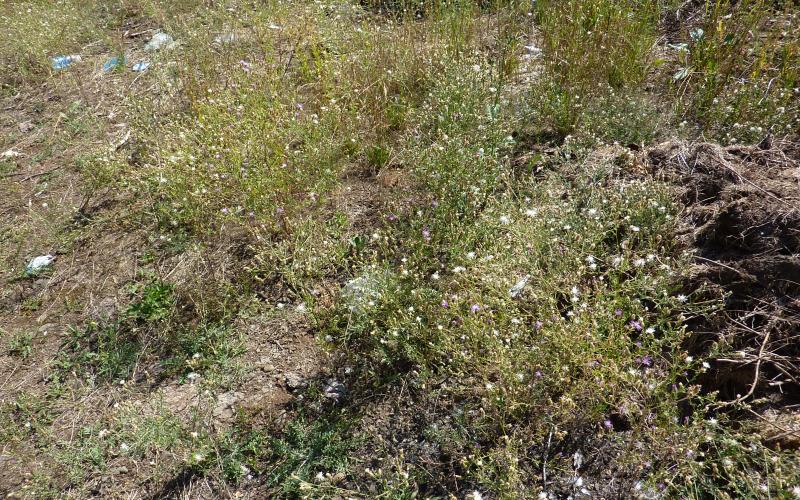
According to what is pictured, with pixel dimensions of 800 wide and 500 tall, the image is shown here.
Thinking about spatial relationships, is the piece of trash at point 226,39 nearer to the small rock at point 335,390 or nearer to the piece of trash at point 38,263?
the piece of trash at point 38,263

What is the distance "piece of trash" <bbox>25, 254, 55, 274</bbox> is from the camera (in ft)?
12.2

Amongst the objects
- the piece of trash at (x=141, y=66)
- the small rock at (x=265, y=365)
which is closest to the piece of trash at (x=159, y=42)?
the piece of trash at (x=141, y=66)

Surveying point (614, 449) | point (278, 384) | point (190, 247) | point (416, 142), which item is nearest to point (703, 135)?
point (416, 142)

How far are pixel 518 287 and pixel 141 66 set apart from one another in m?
4.46

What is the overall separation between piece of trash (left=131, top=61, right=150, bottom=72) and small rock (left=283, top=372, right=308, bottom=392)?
3.83m

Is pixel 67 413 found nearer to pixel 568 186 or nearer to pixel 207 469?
pixel 207 469

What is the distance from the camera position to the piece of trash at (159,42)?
17.6 ft

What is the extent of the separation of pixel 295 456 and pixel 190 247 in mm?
1693

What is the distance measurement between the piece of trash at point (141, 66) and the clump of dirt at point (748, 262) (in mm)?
Result: 4737

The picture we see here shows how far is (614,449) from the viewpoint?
2301 mm

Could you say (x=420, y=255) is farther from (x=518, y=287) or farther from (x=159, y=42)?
(x=159, y=42)

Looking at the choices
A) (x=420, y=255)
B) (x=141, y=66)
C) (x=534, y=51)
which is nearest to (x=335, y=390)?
(x=420, y=255)

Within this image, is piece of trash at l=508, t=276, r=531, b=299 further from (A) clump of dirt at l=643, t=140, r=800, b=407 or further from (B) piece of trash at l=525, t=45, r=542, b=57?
(B) piece of trash at l=525, t=45, r=542, b=57

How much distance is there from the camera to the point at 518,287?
271 centimetres
